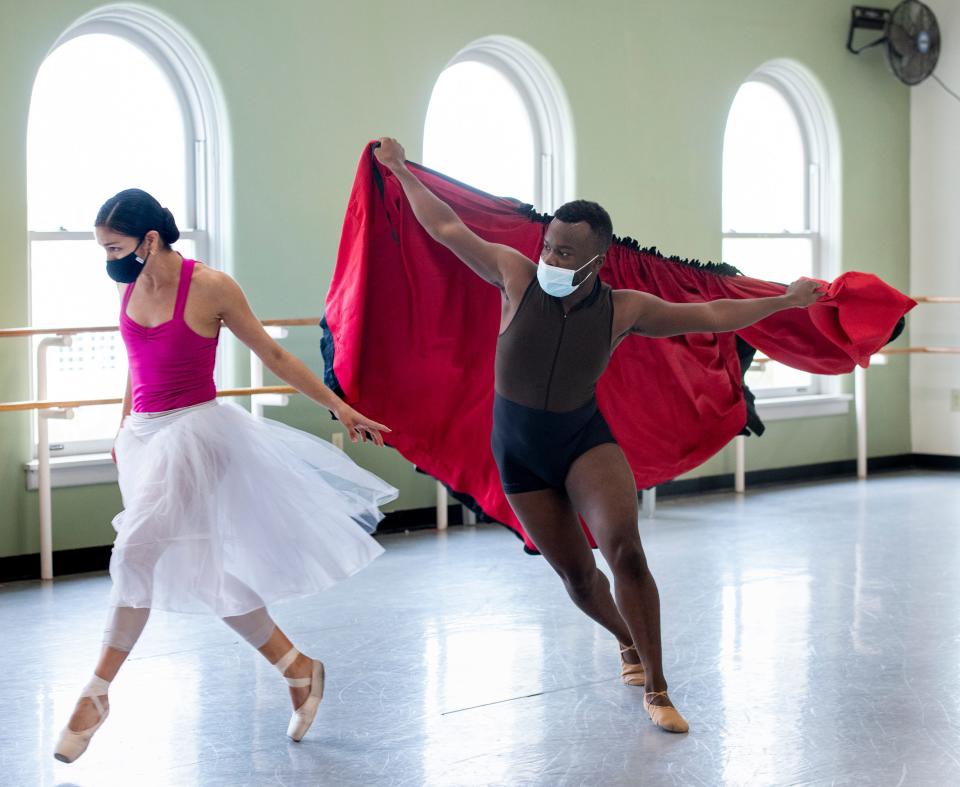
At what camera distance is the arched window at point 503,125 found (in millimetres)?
6527

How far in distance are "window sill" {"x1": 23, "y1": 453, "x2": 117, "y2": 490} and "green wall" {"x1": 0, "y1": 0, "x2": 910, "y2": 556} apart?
0.04 m

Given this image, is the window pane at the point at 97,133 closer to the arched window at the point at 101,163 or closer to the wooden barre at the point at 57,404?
the arched window at the point at 101,163

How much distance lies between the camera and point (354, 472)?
10.9 feet

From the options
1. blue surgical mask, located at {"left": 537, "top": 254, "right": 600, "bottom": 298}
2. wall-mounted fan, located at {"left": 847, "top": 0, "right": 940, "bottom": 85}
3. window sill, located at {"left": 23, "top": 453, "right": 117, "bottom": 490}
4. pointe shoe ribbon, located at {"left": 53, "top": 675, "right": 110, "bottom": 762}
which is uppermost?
wall-mounted fan, located at {"left": 847, "top": 0, "right": 940, "bottom": 85}

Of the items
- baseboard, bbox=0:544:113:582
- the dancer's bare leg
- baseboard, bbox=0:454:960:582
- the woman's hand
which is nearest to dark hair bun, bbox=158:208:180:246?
the woman's hand

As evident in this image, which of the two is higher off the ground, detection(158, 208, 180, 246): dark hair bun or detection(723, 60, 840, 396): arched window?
detection(723, 60, 840, 396): arched window

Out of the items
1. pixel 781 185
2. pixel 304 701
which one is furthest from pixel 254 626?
pixel 781 185

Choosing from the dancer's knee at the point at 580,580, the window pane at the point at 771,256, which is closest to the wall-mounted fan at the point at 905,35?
the window pane at the point at 771,256

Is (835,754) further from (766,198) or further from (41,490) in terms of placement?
(766,198)

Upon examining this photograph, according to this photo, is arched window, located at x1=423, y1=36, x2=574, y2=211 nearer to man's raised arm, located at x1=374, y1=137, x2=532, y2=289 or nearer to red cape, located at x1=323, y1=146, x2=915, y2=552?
red cape, located at x1=323, y1=146, x2=915, y2=552

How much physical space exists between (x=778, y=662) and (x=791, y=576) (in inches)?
51.2

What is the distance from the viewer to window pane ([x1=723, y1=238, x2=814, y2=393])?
307 inches

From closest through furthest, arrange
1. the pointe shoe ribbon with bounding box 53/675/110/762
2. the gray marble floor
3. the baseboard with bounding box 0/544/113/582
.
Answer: the pointe shoe ribbon with bounding box 53/675/110/762
the gray marble floor
the baseboard with bounding box 0/544/113/582

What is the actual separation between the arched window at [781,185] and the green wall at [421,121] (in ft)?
0.45
